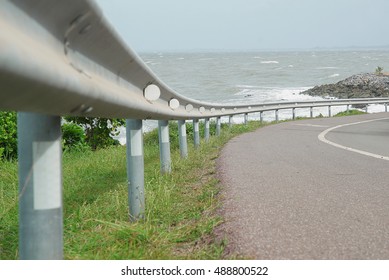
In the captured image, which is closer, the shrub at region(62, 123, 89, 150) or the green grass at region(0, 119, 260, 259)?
the green grass at region(0, 119, 260, 259)

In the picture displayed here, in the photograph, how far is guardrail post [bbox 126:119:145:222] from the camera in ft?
15.1

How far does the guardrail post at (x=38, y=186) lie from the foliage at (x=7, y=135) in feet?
25.1

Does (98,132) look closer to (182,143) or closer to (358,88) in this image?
(182,143)

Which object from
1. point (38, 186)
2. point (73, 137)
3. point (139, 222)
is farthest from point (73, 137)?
point (38, 186)

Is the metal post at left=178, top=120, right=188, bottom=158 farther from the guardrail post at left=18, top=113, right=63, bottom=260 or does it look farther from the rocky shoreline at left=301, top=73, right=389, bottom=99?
the rocky shoreline at left=301, top=73, right=389, bottom=99

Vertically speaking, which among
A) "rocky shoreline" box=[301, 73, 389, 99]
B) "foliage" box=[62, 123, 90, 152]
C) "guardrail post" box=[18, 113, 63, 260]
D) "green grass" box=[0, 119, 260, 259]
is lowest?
"green grass" box=[0, 119, 260, 259]

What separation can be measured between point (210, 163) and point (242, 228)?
411 centimetres

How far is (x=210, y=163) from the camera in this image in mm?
8008

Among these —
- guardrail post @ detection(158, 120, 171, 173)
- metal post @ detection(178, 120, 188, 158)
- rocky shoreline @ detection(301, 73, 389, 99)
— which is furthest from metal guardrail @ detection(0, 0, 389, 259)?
rocky shoreline @ detection(301, 73, 389, 99)

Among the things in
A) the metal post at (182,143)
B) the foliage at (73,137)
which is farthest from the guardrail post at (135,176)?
the foliage at (73,137)

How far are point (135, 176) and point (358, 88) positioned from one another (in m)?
55.3

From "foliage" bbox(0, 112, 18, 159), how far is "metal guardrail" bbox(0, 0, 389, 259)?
661 centimetres

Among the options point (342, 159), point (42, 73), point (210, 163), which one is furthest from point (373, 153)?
point (42, 73)

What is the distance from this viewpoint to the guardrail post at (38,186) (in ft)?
8.34
